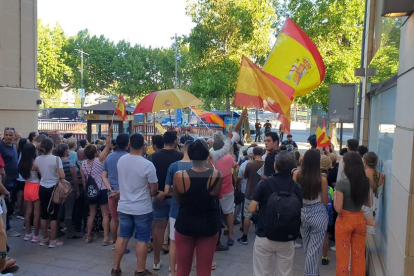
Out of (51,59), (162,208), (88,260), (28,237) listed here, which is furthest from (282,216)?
(51,59)

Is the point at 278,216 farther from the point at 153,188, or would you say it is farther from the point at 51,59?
the point at 51,59

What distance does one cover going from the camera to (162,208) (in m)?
5.45

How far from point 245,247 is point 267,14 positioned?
18.1 m

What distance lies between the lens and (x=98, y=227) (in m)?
7.16

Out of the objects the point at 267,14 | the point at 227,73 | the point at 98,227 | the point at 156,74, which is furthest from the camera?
the point at 156,74

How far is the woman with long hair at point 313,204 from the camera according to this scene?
4570 mm

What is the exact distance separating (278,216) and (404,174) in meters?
1.21

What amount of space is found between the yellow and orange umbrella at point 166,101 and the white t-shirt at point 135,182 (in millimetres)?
2831

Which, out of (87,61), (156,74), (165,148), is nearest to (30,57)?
(165,148)

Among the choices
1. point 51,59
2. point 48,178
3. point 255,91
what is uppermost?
point 51,59

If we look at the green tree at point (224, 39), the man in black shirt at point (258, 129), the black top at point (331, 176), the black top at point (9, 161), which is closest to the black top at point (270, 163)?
the black top at point (331, 176)

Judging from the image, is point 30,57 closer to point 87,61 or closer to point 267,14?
point 267,14

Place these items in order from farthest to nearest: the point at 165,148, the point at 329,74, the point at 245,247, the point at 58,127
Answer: the point at 58,127 → the point at 329,74 → the point at 245,247 → the point at 165,148

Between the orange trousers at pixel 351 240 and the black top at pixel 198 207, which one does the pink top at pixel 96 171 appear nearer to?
the black top at pixel 198 207
